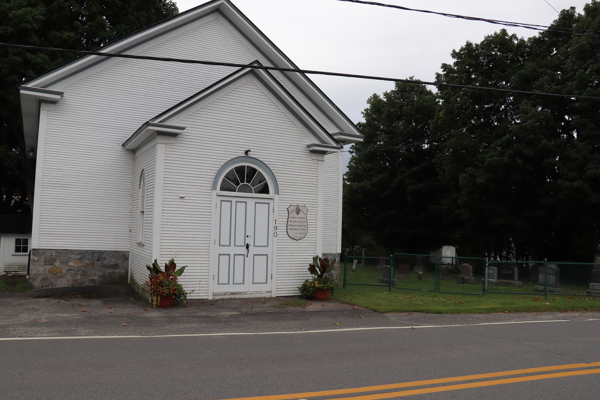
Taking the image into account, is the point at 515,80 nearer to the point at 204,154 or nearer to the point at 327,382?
the point at 204,154

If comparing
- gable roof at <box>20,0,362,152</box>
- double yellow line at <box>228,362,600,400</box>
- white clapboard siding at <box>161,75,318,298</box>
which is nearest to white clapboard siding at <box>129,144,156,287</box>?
white clapboard siding at <box>161,75,318,298</box>

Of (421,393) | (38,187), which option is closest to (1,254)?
(38,187)

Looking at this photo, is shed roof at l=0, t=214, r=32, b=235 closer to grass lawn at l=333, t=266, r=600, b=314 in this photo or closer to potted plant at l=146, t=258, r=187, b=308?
potted plant at l=146, t=258, r=187, b=308

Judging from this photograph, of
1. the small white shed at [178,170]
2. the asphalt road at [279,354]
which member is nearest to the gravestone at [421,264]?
the small white shed at [178,170]

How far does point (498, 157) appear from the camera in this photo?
24.6 meters

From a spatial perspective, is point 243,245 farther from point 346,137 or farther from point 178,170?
point 346,137

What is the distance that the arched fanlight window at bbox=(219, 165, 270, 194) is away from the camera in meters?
13.3

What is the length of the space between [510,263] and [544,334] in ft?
25.7

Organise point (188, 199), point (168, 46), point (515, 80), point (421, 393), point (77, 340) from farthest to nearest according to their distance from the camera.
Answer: point (515, 80), point (168, 46), point (188, 199), point (77, 340), point (421, 393)

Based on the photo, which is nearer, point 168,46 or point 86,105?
point 86,105

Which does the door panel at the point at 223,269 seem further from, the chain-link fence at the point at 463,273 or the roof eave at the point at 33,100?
the chain-link fence at the point at 463,273

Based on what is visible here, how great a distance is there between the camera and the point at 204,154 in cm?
1292

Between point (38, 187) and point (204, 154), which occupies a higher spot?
point (204, 154)

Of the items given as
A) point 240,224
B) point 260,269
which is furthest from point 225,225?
point 260,269
